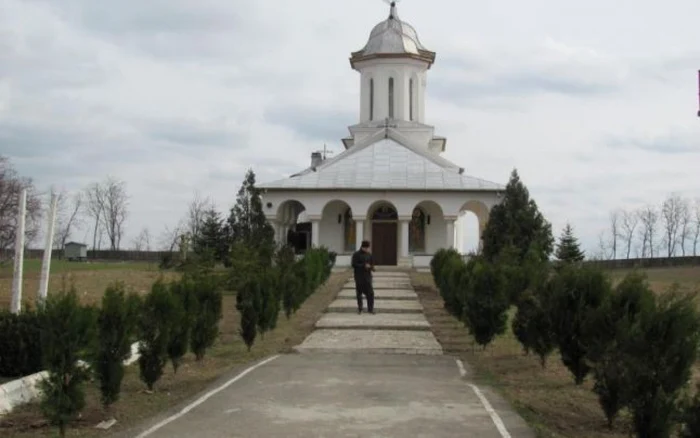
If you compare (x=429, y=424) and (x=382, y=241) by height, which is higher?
(x=382, y=241)

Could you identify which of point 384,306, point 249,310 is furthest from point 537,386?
point 384,306

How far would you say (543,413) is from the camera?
914 centimetres

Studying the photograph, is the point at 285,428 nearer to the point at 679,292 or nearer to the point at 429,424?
the point at 429,424

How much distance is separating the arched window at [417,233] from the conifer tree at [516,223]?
17.7 ft

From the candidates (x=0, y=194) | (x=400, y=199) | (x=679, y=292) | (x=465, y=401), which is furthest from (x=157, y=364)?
(x=400, y=199)

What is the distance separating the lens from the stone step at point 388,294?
22828mm

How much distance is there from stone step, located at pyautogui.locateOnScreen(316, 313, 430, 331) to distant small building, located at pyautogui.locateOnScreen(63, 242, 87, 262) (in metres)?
47.4

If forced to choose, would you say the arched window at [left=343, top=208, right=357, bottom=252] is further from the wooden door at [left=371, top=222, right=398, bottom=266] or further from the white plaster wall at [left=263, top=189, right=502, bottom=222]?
the white plaster wall at [left=263, top=189, right=502, bottom=222]

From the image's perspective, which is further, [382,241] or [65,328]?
[382,241]

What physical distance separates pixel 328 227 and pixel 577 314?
100 feet

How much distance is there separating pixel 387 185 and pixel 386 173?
121 cm

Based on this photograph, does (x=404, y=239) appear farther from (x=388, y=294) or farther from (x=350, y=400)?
(x=350, y=400)

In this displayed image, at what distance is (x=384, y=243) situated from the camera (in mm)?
40062

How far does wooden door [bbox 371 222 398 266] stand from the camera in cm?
3984
